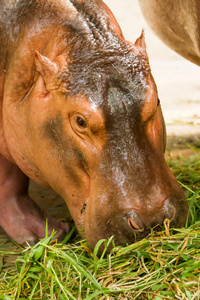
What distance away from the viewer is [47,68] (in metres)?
2.28

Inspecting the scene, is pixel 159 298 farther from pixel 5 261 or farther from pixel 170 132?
pixel 170 132

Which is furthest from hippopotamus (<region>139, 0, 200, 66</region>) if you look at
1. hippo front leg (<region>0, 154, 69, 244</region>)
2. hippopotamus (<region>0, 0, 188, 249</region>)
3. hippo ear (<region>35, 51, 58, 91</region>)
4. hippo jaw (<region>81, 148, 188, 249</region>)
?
hippo front leg (<region>0, 154, 69, 244</region>)

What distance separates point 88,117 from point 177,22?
1.47 meters

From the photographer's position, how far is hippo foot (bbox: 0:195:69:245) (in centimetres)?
280

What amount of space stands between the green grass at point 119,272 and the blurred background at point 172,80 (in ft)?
9.87

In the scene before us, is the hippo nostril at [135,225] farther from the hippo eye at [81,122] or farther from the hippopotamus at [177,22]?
Answer: the hippopotamus at [177,22]

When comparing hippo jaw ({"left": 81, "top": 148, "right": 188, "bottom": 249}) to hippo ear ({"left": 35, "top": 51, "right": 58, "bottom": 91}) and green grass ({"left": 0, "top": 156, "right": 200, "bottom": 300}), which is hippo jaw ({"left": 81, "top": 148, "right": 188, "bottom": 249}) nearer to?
green grass ({"left": 0, "top": 156, "right": 200, "bottom": 300})

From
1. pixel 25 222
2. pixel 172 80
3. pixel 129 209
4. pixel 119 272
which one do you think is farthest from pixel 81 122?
pixel 172 80

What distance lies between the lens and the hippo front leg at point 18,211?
284cm

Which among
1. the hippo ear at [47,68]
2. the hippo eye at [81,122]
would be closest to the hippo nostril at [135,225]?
the hippo eye at [81,122]

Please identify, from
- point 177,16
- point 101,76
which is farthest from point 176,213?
point 177,16

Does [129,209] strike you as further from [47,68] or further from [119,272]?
[47,68]

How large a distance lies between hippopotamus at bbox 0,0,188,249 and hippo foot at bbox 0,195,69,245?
351 mm

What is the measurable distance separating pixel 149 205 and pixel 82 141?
417 mm
